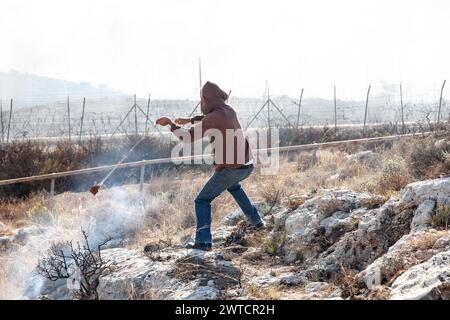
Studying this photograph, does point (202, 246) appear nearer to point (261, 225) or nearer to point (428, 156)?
point (261, 225)

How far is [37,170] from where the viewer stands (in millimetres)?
14734

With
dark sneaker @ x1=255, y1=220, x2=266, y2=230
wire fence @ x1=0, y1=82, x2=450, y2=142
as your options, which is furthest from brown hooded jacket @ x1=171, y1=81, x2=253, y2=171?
wire fence @ x1=0, y1=82, x2=450, y2=142

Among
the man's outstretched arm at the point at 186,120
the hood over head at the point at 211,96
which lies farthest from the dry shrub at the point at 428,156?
the man's outstretched arm at the point at 186,120

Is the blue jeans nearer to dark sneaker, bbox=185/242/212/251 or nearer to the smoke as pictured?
dark sneaker, bbox=185/242/212/251

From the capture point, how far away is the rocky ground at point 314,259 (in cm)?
446

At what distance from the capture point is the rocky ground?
4.46m

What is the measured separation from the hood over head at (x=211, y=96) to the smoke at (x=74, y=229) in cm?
229

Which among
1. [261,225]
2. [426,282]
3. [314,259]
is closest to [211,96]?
[261,225]

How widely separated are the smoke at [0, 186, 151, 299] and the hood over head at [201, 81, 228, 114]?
7.52ft

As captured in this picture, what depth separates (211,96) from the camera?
20.4 ft

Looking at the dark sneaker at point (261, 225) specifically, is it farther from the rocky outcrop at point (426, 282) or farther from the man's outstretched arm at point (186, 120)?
the rocky outcrop at point (426, 282)
